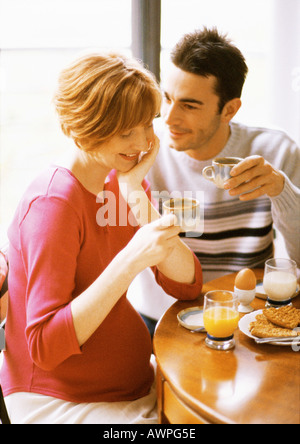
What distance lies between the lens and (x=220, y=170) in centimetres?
159

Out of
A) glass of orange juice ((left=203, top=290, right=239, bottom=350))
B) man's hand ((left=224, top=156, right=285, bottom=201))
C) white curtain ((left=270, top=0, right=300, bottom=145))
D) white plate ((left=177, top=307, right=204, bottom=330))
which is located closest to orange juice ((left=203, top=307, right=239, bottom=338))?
glass of orange juice ((left=203, top=290, right=239, bottom=350))

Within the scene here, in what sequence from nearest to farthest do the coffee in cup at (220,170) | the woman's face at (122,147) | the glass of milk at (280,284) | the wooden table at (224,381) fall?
the wooden table at (224,381), the woman's face at (122,147), the glass of milk at (280,284), the coffee in cup at (220,170)

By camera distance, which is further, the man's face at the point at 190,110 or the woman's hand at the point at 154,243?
the man's face at the point at 190,110

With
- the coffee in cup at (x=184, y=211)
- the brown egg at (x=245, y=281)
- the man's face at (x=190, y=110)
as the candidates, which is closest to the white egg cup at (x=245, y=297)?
the brown egg at (x=245, y=281)

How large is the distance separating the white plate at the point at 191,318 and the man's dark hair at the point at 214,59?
3.11ft

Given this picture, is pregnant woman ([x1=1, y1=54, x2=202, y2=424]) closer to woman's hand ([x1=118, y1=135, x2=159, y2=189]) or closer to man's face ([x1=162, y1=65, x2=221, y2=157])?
woman's hand ([x1=118, y1=135, x2=159, y2=189])

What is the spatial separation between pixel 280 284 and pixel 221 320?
32 centimetres

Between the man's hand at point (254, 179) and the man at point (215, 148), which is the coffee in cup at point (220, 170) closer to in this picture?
the man's hand at point (254, 179)

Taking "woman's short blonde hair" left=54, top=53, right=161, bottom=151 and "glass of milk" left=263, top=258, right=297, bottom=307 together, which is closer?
"woman's short blonde hair" left=54, top=53, right=161, bottom=151

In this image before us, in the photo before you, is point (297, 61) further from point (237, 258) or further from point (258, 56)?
point (237, 258)

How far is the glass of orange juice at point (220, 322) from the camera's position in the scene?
1.25m

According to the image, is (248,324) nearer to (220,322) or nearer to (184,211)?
(220,322)

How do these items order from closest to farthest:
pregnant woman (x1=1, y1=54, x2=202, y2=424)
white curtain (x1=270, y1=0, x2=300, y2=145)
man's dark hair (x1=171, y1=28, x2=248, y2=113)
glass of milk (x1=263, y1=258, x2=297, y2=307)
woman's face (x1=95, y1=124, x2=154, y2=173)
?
pregnant woman (x1=1, y1=54, x2=202, y2=424)
woman's face (x1=95, y1=124, x2=154, y2=173)
glass of milk (x1=263, y1=258, x2=297, y2=307)
man's dark hair (x1=171, y1=28, x2=248, y2=113)
white curtain (x1=270, y1=0, x2=300, y2=145)

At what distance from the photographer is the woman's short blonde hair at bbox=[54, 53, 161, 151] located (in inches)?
50.6
